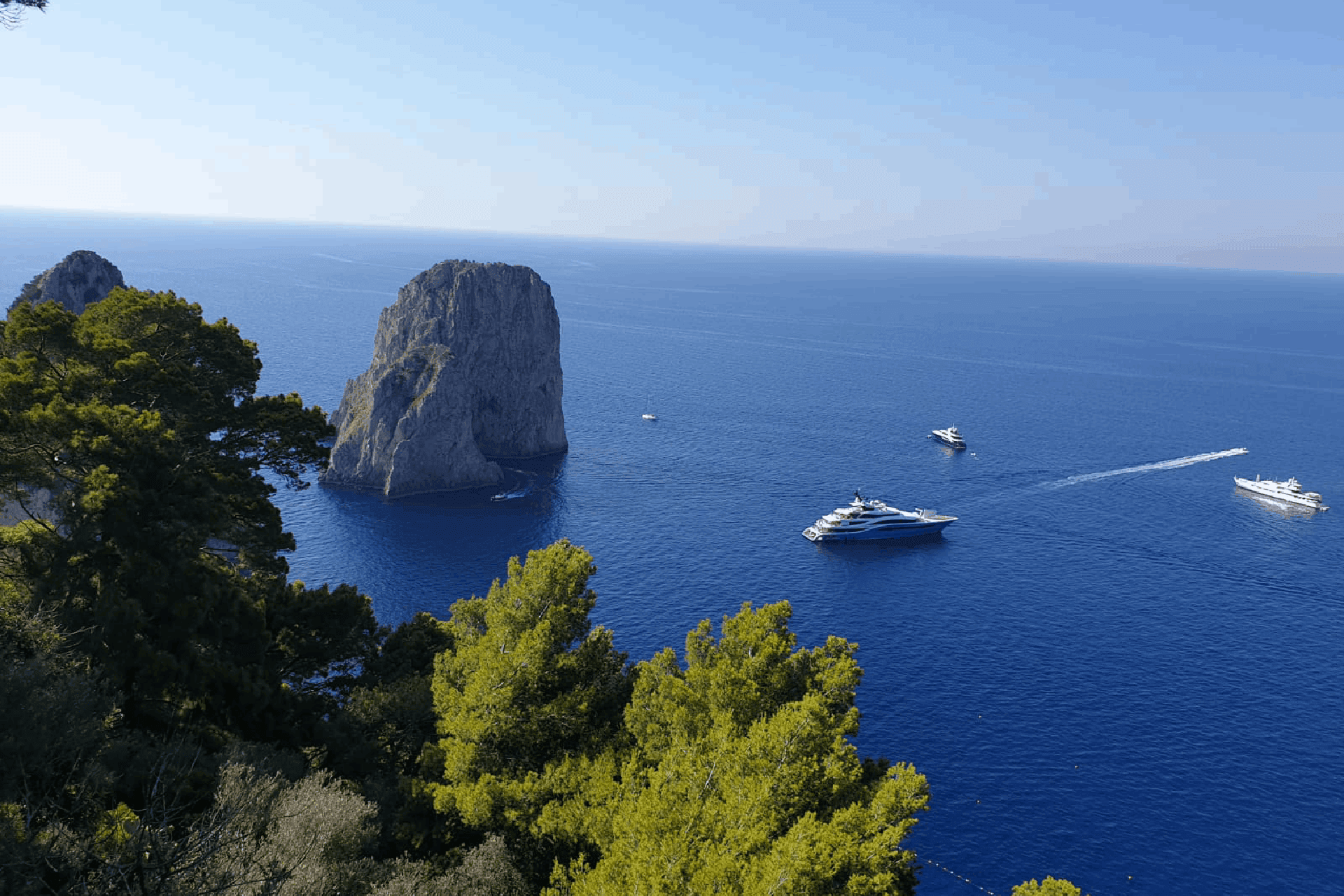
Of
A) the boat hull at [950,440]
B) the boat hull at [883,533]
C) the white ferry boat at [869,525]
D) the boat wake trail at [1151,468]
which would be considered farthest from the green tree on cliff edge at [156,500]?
the boat hull at [950,440]

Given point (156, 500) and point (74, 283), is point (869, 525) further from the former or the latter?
point (74, 283)

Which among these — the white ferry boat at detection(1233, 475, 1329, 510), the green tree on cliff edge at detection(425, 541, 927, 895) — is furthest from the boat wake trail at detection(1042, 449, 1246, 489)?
the green tree on cliff edge at detection(425, 541, 927, 895)

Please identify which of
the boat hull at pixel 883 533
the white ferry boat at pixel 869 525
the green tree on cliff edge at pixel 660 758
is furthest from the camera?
the white ferry boat at pixel 869 525

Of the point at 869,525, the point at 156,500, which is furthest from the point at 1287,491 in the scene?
the point at 156,500

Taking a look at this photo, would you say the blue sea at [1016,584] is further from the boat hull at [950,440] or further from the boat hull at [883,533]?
the boat hull at [950,440]

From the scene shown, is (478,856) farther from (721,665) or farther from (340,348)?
(340,348)

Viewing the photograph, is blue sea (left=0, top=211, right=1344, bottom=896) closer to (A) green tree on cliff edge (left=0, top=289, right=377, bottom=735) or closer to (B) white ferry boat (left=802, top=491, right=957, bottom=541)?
(B) white ferry boat (left=802, top=491, right=957, bottom=541)

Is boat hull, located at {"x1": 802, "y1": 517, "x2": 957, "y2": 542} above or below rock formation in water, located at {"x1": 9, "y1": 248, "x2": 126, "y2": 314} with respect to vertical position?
below

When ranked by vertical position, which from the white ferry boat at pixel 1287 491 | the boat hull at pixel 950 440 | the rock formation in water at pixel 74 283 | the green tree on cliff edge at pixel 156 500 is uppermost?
the rock formation in water at pixel 74 283
